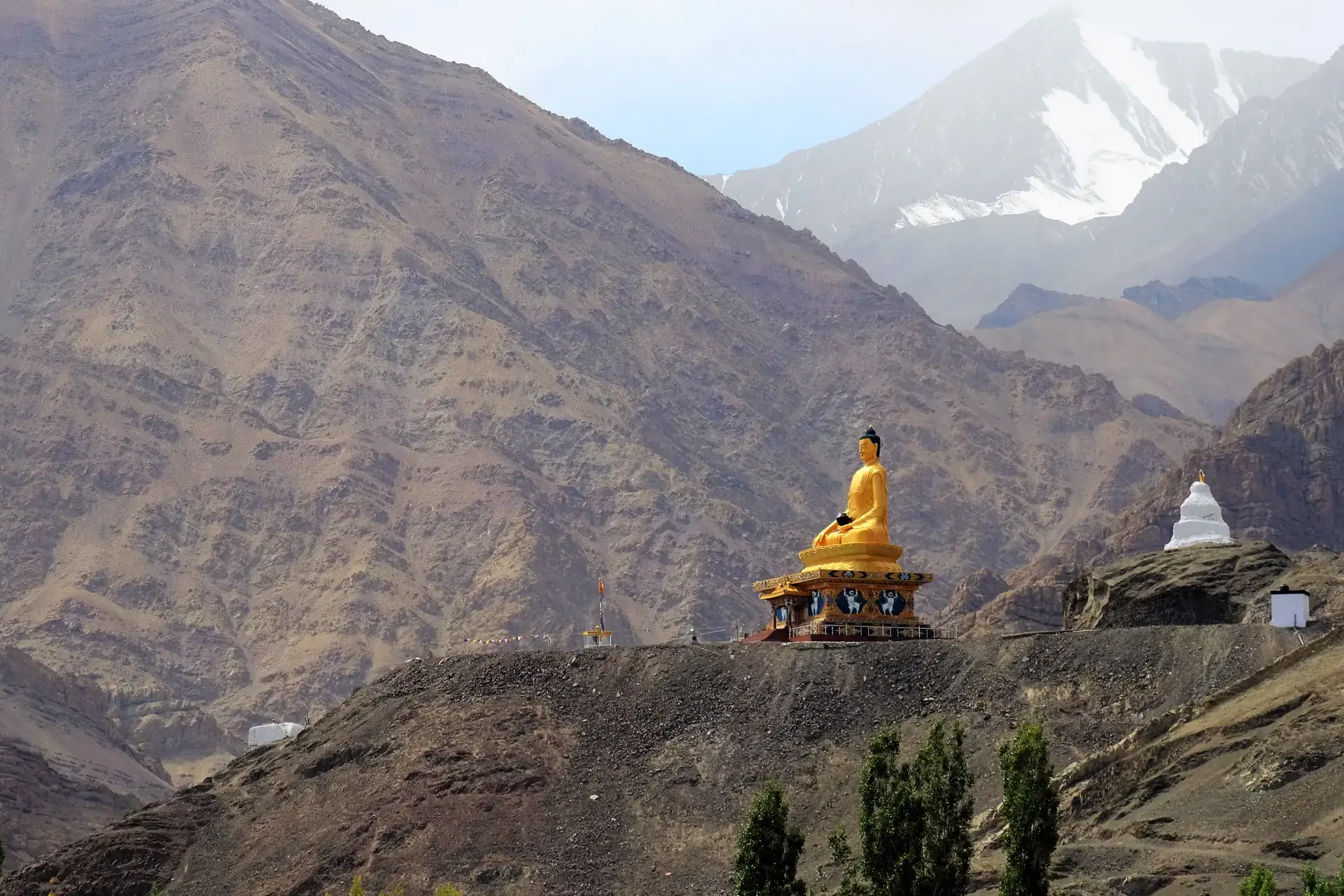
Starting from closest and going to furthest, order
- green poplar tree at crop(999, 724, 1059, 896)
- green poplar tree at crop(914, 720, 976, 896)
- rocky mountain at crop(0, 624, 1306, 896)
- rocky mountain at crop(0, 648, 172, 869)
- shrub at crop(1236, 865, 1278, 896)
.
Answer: shrub at crop(1236, 865, 1278, 896)
green poplar tree at crop(999, 724, 1059, 896)
green poplar tree at crop(914, 720, 976, 896)
rocky mountain at crop(0, 624, 1306, 896)
rocky mountain at crop(0, 648, 172, 869)

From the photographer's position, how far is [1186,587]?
77625 mm

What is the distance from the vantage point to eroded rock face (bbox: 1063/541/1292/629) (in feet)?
251

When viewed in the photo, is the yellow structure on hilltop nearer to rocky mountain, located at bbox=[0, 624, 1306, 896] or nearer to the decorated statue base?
the decorated statue base

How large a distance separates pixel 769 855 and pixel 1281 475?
338ft

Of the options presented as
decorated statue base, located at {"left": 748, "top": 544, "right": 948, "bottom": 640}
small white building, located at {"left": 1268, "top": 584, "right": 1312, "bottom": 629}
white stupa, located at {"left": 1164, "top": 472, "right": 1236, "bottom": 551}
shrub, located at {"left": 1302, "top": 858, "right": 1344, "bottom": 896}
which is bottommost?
shrub, located at {"left": 1302, "top": 858, "right": 1344, "bottom": 896}

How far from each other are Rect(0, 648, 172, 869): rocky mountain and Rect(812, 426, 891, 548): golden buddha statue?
152ft

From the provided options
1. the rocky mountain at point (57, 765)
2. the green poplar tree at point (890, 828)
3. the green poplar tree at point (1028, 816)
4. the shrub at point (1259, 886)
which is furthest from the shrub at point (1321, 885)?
the rocky mountain at point (57, 765)

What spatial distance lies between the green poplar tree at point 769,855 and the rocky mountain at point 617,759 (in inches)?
453

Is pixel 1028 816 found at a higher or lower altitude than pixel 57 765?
lower

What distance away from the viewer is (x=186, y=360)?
186 metres

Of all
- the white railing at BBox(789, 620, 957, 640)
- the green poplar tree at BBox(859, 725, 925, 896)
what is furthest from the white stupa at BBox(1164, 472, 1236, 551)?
the green poplar tree at BBox(859, 725, 925, 896)

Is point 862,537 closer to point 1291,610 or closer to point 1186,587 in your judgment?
point 1186,587

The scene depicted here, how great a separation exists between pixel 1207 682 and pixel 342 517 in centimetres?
11488

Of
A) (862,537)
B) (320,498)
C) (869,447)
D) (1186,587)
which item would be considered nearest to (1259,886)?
(1186,587)
